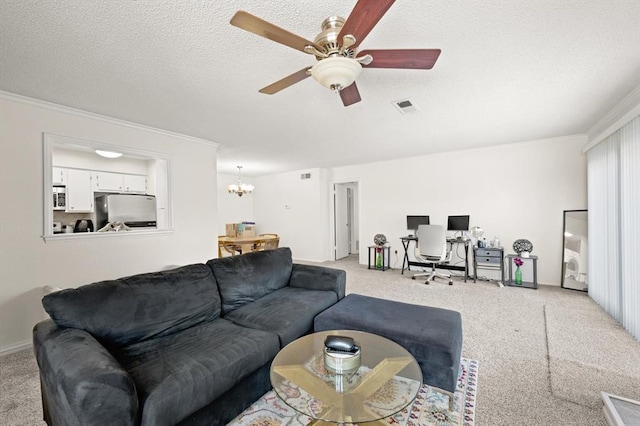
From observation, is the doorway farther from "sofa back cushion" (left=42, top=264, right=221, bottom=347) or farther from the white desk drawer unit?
"sofa back cushion" (left=42, top=264, right=221, bottom=347)

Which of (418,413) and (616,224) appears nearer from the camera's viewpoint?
(418,413)

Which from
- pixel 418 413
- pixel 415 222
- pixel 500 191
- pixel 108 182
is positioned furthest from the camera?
pixel 415 222

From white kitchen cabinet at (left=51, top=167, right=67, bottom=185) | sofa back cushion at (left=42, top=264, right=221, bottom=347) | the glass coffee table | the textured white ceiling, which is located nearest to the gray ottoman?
the glass coffee table

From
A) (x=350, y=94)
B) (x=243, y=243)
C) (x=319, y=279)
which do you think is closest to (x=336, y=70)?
(x=350, y=94)

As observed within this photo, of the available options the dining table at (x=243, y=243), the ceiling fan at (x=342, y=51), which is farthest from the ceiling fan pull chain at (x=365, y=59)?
the dining table at (x=243, y=243)

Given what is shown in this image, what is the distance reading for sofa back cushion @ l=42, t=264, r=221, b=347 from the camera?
1.54m

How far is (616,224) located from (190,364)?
4.33 metres

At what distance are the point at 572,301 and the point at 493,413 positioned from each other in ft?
10.0

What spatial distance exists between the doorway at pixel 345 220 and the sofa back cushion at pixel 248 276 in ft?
13.8

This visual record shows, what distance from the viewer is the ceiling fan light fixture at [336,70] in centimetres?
A: 146

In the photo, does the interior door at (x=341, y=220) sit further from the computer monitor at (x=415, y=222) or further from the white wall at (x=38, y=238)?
the white wall at (x=38, y=238)

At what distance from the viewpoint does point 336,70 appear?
148 cm

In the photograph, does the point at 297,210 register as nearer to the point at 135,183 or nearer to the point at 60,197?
the point at 135,183

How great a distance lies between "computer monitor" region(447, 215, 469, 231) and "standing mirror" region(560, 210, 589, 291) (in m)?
1.38
